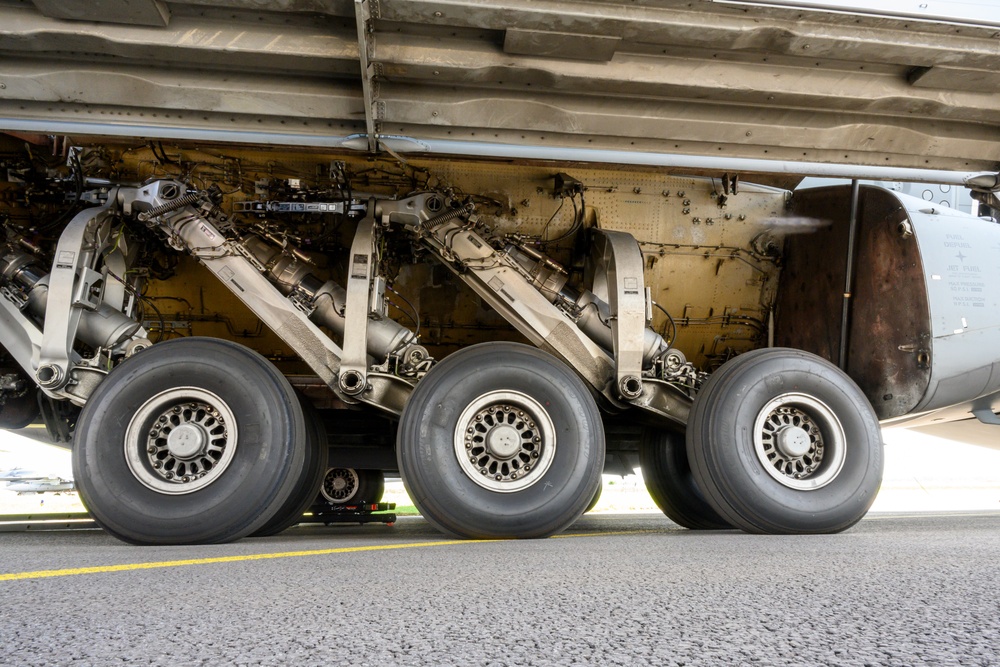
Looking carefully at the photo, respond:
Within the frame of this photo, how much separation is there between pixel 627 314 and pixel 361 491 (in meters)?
3.55

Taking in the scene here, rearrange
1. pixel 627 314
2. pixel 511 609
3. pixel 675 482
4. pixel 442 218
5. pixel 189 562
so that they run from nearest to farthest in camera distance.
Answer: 1. pixel 511 609
2. pixel 189 562
3. pixel 627 314
4. pixel 442 218
5. pixel 675 482

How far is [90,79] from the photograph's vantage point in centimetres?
358

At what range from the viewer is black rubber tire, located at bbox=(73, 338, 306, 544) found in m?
3.44

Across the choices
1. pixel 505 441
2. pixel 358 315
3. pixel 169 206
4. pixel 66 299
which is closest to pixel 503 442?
pixel 505 441

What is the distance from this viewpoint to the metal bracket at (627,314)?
421 centimetres

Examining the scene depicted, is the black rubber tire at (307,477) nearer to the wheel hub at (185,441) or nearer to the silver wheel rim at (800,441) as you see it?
the wheel hub at (185,441)

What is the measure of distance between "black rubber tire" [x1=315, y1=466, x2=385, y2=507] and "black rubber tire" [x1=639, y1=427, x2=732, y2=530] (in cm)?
273

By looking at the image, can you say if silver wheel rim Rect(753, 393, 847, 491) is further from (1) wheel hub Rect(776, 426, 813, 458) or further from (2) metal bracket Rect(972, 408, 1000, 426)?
(2) metal bracket Rect(972, 408, 1000, 426)

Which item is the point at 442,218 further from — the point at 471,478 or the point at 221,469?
the point at 221,469

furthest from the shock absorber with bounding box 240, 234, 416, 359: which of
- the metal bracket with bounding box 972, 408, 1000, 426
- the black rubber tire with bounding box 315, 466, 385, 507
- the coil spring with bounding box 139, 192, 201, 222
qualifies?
the metal bracket with bounding box 972, 408, 1000, 426

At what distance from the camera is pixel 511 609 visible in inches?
62.7

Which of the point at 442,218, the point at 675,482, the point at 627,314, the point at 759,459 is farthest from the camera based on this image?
the point at 675,482

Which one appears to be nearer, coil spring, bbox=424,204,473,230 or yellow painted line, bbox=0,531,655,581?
yellow painted line, bbox=0,531,655,581

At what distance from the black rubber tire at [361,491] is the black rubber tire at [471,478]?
122 inches
